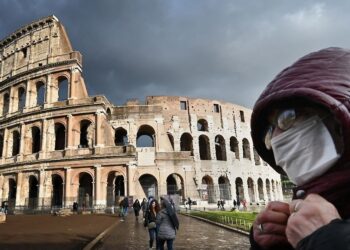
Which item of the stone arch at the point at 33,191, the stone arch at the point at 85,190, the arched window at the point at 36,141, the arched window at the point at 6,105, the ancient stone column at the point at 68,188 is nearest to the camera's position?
the ancient stone column at the point at 68,188

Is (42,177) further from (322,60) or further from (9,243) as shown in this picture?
(322,60)

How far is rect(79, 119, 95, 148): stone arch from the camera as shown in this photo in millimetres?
Answer: 28753

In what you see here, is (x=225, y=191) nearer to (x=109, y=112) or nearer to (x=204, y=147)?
(x=204, y=147)

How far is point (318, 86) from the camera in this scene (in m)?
0.99

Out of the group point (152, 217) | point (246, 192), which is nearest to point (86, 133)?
point (246, 192)

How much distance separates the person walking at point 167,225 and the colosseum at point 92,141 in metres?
18.7

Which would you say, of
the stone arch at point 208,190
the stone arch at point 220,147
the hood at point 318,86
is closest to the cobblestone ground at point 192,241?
the hood at point 318,86

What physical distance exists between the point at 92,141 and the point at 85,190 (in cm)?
440

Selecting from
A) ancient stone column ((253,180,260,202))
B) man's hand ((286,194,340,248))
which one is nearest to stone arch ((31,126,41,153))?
ancient stone column ((253,180,260,202))

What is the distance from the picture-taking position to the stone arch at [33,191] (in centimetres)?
2736

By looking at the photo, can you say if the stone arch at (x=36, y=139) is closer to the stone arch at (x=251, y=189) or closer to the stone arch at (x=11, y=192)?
the stone arch at (x=11, y=192)

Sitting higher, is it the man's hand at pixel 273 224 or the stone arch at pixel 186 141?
the stone arch at pixel 186 141

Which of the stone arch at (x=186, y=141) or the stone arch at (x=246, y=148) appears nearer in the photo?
the stone arch at (x=186, y=141)

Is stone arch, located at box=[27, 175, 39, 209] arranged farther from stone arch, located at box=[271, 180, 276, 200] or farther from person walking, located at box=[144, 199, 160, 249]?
stone arch, located at box=[271, 180, 276, 200]
